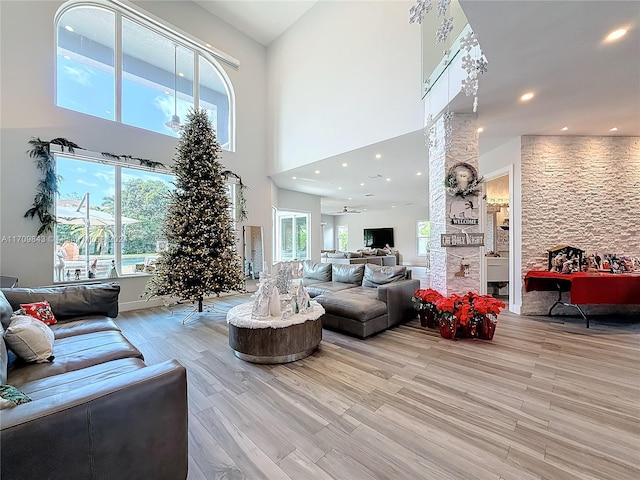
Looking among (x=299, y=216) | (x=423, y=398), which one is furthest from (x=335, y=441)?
(x=299, y=216)

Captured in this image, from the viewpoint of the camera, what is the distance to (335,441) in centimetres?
167

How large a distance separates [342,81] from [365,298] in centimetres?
454

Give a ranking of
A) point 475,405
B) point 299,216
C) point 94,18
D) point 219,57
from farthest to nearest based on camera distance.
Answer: point 299,216, point 219,57, point 94,18, point 475,405

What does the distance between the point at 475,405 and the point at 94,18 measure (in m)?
8.08

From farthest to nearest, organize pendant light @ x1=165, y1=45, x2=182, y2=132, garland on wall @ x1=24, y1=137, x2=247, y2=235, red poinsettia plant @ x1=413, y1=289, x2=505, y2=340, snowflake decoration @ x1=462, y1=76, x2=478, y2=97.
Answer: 1. pendant light @ x1=165, y1=45, x2=182, y2=132
2. garland on wall @ x1=24, y1=137, x2=247, y2=235
3. red poinsettia plant @ x1=413, y1=289, x2=505, y2=340
4. snowflake decoration @ x1=462, y1=76, x2=478, y2=97

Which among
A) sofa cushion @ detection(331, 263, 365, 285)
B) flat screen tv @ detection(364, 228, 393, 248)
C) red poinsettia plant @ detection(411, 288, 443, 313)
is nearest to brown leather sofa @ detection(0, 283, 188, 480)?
red poinsettia plant @ detection(411, 288, 443, 313)

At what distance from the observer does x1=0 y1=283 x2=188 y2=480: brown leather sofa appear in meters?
0.92

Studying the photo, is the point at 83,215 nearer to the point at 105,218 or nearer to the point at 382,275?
the point at 105,218

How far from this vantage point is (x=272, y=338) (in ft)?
8.82

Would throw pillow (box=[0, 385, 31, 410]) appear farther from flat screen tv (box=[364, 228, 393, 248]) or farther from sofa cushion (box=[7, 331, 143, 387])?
flat screen tv (box=[364, 228, 393, 248])

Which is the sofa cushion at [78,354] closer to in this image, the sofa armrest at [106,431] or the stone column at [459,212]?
the sofa armrest at [106,431]

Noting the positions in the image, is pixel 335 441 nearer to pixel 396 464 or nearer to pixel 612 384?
pixel 396 464

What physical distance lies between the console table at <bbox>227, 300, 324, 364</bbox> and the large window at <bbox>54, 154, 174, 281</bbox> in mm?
2795

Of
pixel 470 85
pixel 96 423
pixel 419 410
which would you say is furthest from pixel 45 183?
pixel 470 85
